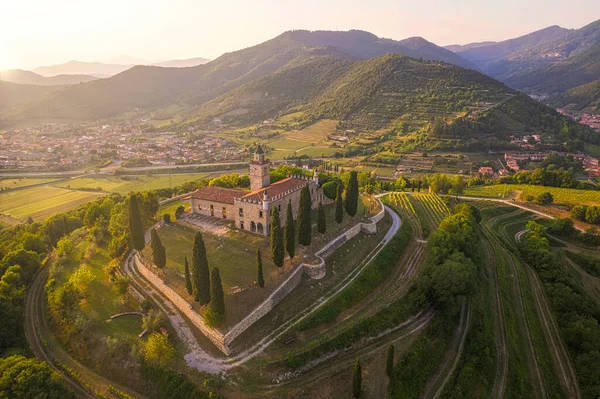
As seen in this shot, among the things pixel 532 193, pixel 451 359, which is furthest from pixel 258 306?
pixel 532 193

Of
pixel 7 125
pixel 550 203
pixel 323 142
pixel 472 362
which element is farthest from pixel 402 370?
pixel 7 125

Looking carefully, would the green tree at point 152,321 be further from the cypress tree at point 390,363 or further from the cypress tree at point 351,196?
the cypress tree at point 351,196

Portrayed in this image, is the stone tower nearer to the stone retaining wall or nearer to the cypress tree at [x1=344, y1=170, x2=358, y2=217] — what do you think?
the cypress tree at [x1=344, y1=170, x2=358, y2=217]

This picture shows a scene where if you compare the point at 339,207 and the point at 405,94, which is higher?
the point at 405,94

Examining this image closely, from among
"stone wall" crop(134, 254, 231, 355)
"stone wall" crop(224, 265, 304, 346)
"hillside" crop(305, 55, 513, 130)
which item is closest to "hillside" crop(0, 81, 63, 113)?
"hillside" crop(305, 55, 513, 130)

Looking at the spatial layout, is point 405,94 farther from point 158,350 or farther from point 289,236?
point 158,350

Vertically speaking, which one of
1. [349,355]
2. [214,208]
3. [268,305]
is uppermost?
[214,208]
